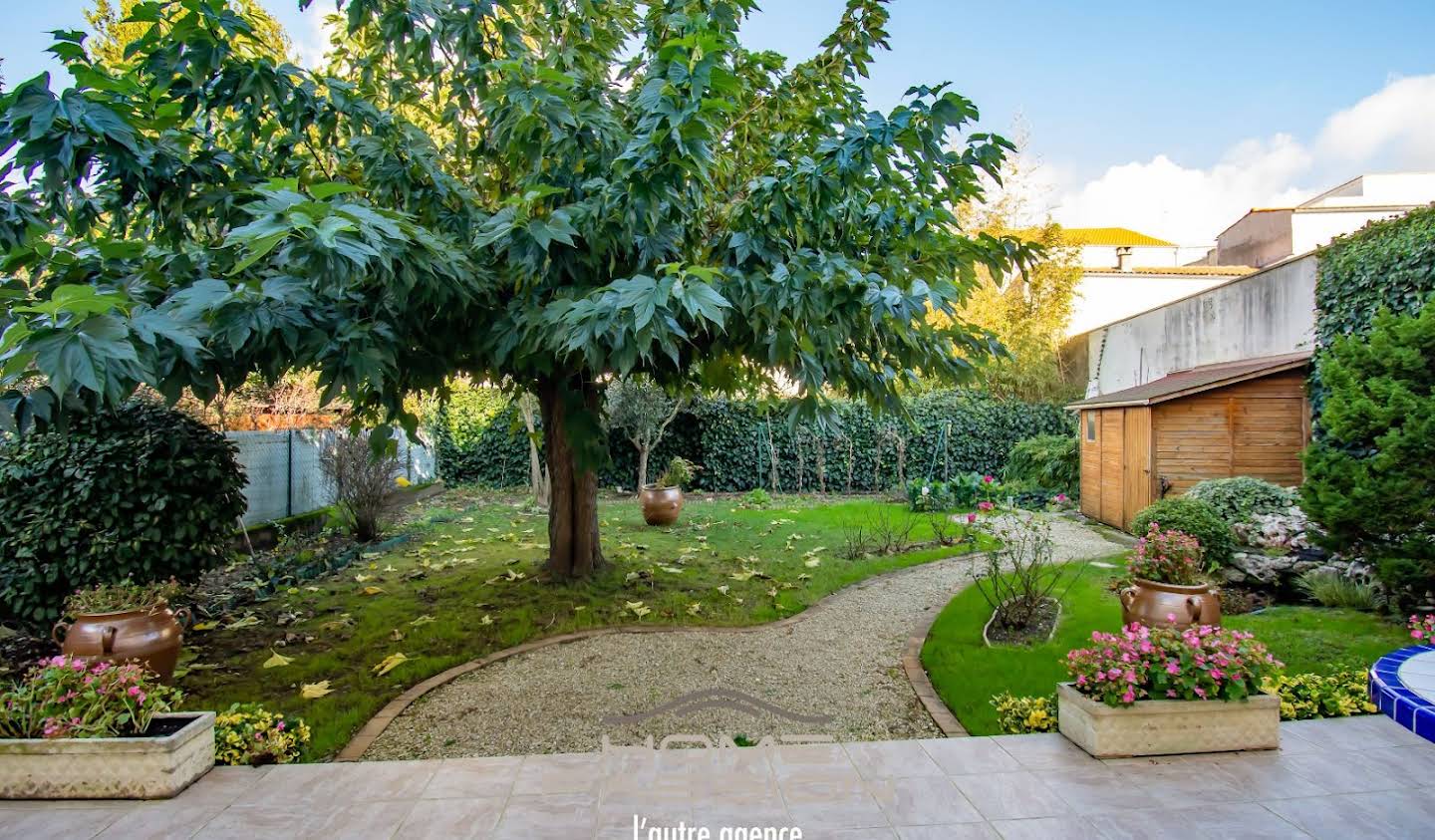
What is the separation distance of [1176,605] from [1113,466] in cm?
631

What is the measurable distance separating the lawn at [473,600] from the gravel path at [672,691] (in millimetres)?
316

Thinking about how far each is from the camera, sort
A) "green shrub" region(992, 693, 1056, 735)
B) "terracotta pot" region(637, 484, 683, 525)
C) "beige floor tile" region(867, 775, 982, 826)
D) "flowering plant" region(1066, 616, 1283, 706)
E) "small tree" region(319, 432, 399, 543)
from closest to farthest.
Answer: "beige floor tile" region(867, 775, 982, 826) < "flowering plant" region(1066, 616, 1283, 706) < "green shrub" region(992, 693, 1056, 735) < "small tree" region(319, 432, 399, 543) < "terracotta pot" region(637, 484, 683, 525)

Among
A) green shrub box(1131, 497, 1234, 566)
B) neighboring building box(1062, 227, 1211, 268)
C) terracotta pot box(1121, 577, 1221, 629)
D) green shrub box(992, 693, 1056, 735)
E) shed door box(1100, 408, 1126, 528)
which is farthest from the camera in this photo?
neighboring building box(1062, 227, 1211, 268)

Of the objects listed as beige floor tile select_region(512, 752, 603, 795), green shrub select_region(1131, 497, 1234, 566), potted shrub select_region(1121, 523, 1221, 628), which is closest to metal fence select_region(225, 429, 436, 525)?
beige floor tile select_region(512, 752, 603, 795)

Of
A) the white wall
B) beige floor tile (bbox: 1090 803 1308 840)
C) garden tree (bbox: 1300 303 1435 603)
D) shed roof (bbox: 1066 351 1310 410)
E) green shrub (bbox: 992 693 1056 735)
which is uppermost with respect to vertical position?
the white wall

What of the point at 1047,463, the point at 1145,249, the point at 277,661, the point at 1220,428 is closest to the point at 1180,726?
the point at 277,661

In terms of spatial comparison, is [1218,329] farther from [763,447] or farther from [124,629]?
[124,629]

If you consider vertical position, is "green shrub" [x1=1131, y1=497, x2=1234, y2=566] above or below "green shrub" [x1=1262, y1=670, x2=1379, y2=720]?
above

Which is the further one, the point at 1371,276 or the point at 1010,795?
the point at 1371,276

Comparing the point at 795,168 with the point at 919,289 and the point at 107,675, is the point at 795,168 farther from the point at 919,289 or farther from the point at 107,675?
the point at 107,675

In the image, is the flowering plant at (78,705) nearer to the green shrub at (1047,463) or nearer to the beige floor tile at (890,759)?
the beige floor tile at (890,759)

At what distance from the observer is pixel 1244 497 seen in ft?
24.5

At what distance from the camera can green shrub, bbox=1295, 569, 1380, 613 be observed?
202 inches

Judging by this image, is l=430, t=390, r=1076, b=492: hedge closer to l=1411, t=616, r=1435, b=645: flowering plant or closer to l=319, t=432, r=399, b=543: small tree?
l=319, t=432, r=399, b=543: small tree
